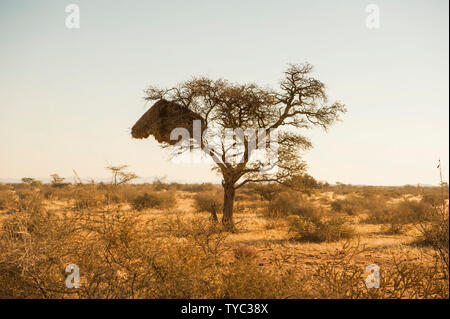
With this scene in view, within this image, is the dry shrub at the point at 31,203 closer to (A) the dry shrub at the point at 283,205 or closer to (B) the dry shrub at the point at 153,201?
(B) the dry shrub at the point at 153,201

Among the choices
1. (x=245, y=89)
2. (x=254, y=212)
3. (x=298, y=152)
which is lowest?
(x=254, y=212)

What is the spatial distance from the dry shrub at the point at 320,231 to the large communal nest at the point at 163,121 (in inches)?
201

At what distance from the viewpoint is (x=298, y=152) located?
429 inches

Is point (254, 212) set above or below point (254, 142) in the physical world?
below

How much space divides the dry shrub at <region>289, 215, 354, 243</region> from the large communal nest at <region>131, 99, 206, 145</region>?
16.7 feet

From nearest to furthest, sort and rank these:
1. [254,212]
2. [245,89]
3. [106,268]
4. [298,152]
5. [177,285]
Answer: [177,285] → [106,268] → [245,89] → [298,152] → [254,212]

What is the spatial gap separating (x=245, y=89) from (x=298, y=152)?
3095mm

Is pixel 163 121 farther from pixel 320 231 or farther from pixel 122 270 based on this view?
pixel 320 231

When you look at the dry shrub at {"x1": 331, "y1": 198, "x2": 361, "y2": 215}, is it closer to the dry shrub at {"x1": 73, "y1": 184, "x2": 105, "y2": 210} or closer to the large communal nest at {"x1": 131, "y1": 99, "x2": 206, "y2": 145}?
the large communal nest at {"x1": 131, "y1": 99, "x2": 206, "y2": 145}

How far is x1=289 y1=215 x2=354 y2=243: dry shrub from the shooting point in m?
9.96

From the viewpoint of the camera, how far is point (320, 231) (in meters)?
10.0

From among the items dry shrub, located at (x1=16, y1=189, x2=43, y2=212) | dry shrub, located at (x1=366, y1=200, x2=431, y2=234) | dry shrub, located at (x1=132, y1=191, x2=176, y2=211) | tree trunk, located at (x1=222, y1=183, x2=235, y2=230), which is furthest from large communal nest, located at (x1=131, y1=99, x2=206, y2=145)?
dry shrub, located at (x1=132, y1=191, x2=176, y2=211)
